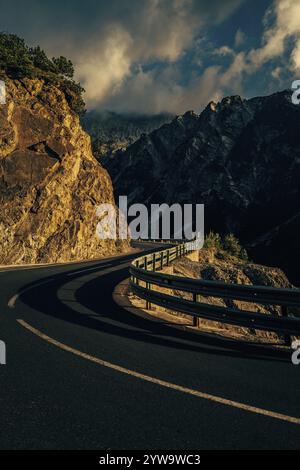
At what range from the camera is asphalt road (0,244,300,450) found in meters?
3.16

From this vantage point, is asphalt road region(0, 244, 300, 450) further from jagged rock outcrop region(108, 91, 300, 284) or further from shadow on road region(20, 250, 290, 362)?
jagged rock outcrop region(108, 91, 300, 284)

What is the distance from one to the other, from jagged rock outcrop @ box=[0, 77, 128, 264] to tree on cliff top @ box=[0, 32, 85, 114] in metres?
1.41

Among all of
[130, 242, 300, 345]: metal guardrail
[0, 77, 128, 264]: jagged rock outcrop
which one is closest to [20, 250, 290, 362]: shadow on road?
[130, 242, 300, 345]: metal guardrail

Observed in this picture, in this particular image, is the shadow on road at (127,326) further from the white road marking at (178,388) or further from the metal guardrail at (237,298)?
the white road marking at (178,388)

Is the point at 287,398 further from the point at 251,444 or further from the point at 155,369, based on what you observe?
the point at 155,369

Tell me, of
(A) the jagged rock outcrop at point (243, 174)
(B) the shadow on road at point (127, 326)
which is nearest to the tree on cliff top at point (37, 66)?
(B) the shadow on road at point (127, 326)

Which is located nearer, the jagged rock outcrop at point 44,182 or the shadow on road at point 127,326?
the shadow on road at point 127,326

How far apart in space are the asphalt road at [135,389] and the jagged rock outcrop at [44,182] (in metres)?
25.2

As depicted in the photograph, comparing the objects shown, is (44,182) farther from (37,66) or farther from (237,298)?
(237,298)

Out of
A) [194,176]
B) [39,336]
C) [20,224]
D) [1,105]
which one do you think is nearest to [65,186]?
[20,224]

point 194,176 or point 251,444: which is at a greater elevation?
point 194,176

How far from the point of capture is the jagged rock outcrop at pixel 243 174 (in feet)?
361

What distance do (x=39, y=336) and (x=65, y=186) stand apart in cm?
3264
